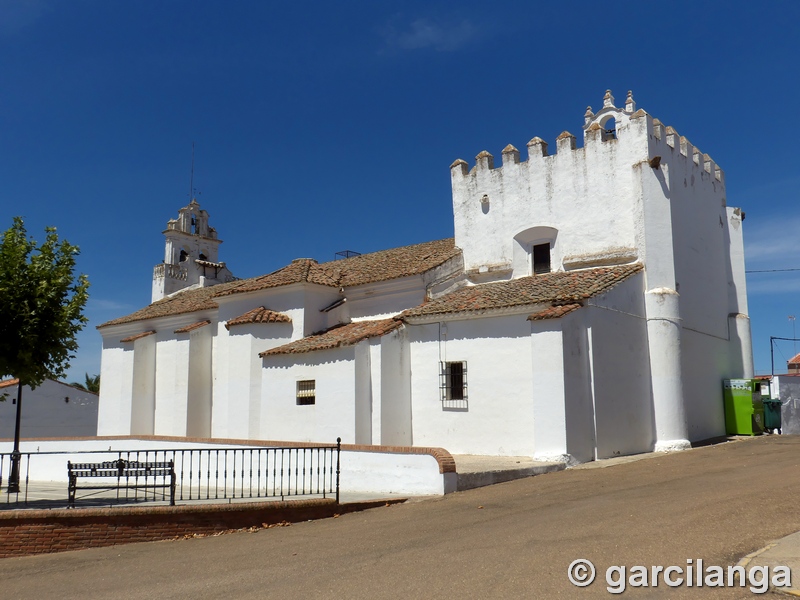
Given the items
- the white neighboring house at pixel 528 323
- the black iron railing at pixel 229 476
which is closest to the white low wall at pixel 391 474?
the black iron railing at pixel 229 476

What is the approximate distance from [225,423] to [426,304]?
7.60 m

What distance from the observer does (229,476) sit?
1595cm

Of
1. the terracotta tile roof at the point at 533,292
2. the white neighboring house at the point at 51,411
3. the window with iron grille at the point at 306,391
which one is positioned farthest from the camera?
the white neighboring house at the point at 51,411

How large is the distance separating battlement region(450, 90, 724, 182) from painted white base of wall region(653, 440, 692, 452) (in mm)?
7444

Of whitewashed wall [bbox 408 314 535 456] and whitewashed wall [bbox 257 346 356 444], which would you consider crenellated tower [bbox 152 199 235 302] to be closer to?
whitewashed wall [bbox 257 346 356 444]

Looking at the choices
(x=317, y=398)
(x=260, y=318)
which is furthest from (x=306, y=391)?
(x=260, y=318)

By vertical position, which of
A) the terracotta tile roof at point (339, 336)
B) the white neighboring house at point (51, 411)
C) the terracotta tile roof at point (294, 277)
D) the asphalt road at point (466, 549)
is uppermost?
the terracotta tile roof at point (294, 277)

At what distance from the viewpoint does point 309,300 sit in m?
21.8

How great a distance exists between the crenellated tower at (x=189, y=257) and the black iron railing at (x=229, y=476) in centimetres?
1373

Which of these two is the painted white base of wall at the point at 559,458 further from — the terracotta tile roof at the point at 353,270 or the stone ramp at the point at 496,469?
the terracotta tile roof at the point at 353,270

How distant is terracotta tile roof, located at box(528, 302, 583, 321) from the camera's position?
51.9ft

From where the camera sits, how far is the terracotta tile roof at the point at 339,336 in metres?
18.8

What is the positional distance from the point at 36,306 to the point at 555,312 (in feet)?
34.2

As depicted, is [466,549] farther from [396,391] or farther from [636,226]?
[636,226]
